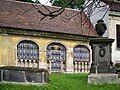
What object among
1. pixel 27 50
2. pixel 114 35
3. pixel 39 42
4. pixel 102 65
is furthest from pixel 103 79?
pixel 114 35

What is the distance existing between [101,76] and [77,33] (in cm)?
1216

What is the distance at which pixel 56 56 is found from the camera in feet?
90.1

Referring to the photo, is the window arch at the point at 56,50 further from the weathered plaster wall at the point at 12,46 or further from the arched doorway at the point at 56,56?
the weathered plaster wall at the point at 12,46

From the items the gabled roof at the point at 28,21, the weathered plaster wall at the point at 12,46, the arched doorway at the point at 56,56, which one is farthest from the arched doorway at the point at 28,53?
the gabled roof at the point at 28,21

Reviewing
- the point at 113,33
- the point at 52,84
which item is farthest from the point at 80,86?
the point at 113,33

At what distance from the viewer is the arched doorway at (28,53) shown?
84.8 feet

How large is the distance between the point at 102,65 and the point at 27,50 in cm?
1073

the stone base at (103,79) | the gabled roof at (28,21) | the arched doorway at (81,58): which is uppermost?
the gabled roof at (28,21)

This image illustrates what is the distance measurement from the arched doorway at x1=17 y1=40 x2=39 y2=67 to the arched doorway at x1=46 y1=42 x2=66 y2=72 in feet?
3.45

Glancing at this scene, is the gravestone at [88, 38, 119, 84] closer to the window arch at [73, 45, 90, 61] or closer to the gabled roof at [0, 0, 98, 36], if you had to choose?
the gabled roof at [0, 0, 98, 36]

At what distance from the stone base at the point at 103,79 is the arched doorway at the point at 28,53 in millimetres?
10487

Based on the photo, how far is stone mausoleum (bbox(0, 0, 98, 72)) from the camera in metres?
25.3

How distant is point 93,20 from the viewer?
101 feet

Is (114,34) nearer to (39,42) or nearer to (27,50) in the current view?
(39,42)
